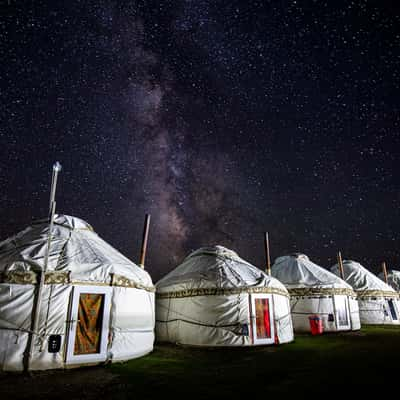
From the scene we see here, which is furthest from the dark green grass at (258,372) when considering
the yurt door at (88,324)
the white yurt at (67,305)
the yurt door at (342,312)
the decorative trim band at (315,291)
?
the yurt door at (342,312)

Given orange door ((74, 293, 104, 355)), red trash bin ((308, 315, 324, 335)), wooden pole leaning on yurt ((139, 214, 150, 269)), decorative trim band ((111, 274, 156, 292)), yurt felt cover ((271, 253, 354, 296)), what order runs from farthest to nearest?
yurt felt cover ((271, 253, 354, 296)) < red trash bin ((308, 315, 324, 335)) < wooden pole leaning on yurt ((139, 214, 150, 269)) < decorative trim band ((111, 274, 156, 292)) < orange door ((74, 293, 104, 355))

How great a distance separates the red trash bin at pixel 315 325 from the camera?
9680 millimetres

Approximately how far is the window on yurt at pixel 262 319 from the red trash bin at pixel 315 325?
3.03 m

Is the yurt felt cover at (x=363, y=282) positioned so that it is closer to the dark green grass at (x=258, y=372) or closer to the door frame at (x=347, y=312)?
the door frame at (x=347, y=312)

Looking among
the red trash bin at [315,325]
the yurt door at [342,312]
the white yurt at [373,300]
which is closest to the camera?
the red trash bin at [315,325]

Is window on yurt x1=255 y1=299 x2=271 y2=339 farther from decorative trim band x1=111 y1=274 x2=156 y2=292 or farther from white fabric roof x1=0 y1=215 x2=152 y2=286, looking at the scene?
decorative trim band x1=111 y1=274 x2=156 y2=292

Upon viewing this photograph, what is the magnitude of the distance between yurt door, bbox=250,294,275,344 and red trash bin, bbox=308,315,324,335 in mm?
2934

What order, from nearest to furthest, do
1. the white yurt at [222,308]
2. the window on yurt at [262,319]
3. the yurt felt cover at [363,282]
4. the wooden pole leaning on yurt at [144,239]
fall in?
the white yurt at [222,308], the window on yurt at [262,319], the wooden pole leaning on yurt at [144,239], the yurt felt cover at [363,282]

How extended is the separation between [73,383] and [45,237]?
107 inches

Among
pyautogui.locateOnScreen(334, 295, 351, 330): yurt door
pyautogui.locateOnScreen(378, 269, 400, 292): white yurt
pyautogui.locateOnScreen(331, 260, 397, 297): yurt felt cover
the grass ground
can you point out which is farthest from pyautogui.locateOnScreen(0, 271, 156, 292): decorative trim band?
pyautogui.locateOnScreen(378, 269, 400, 292): white yurt

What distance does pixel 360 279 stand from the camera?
14773 mm

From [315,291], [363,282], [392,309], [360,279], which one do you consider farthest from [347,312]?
[392,309]

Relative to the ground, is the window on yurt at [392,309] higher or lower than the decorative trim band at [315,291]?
lower

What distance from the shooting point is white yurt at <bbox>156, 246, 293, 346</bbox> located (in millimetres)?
7148
